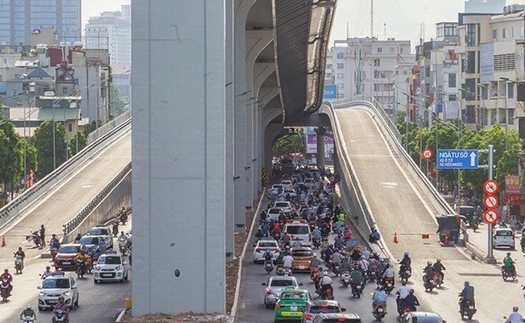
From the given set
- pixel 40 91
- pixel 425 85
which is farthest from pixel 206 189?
pixel 425 85

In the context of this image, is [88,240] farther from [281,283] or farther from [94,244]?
[281,283]

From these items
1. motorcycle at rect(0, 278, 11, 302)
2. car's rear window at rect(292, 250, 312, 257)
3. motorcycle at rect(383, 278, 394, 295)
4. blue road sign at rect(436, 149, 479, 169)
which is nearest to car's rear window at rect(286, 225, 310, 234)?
car's rear window at rect(292, 250, 312, 257)

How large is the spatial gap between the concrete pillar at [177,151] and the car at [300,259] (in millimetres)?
17574

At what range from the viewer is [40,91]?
17362 cm

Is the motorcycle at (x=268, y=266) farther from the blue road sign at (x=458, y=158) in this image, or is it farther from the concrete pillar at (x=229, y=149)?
the blue road sign at (x=458, y=158)

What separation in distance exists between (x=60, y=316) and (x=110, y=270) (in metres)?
14.2

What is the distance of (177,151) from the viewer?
33500 mm

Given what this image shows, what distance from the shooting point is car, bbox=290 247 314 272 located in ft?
167

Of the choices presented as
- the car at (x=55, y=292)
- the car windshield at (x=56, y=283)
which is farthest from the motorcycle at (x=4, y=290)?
the car windshield at (x=56, y=283)

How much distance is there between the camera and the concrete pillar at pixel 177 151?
33375 mm

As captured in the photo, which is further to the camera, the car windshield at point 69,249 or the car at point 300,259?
the car windshield at point 69,249

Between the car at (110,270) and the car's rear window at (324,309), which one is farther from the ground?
Result: the car's rear window at (324,309)

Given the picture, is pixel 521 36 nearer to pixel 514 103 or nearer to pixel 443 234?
pixel 514 103

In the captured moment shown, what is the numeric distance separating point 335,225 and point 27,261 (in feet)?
59.0
